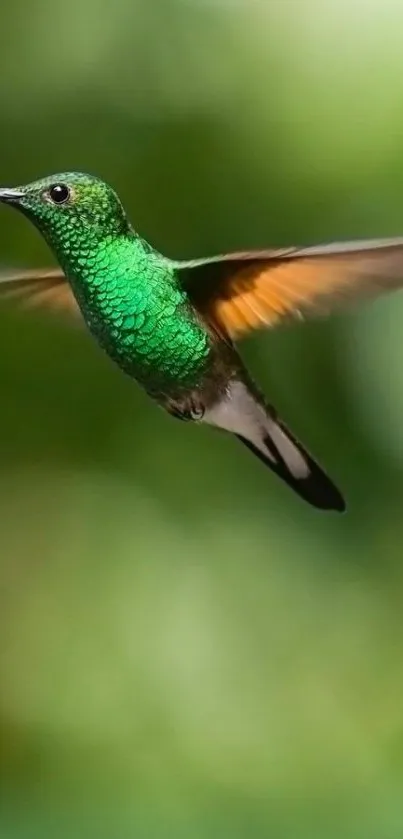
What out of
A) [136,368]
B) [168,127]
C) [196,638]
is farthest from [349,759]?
[136,368]

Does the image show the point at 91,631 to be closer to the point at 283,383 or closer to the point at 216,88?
the point at 283,383

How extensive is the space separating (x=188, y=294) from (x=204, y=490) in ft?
2.90

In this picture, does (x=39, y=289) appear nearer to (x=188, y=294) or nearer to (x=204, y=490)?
(x=188, y=294)

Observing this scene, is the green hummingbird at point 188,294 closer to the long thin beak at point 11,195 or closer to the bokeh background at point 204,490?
the long thin beak at point 11,195

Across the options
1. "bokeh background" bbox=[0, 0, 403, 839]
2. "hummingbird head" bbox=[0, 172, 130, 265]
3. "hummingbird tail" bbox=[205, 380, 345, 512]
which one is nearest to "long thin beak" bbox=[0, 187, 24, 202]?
"hummingbird head" bbox=[0, 172, 130, 265]

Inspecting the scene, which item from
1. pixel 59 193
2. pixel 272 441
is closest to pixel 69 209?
pixel 59 193

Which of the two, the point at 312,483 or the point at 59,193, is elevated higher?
the point at 59,193

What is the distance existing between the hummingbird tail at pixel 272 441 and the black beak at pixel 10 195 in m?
0.13

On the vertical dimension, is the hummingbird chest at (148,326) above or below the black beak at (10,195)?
below

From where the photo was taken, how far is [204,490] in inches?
49.1

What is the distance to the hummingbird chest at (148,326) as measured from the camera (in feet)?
1.09

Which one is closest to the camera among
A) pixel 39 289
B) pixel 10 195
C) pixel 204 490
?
pixel 10 195

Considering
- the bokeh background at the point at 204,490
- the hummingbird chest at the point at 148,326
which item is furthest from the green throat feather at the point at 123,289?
the bokeh background at the point at 204,490

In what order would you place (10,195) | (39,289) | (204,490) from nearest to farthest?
Result: (10,195), (39,289), (204,490)
